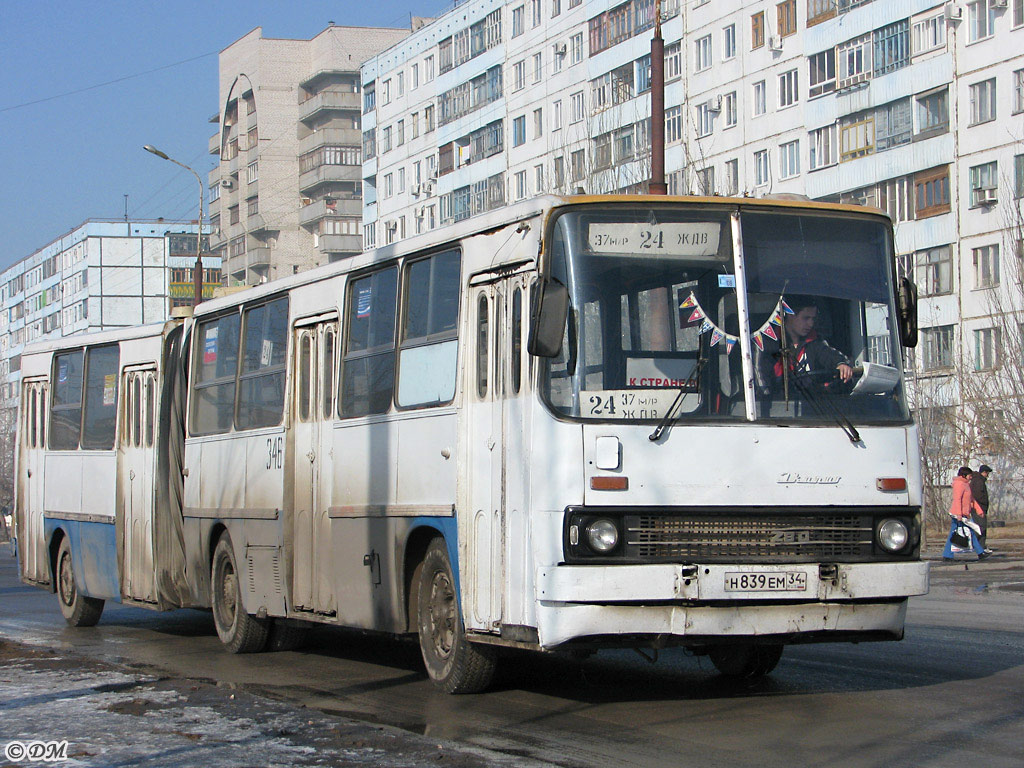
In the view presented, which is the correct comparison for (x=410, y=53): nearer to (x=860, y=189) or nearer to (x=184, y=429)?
(x=860, y=189)

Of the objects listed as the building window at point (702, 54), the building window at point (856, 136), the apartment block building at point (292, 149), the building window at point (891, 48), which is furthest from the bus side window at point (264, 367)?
the apartment block building at point (292, 149)

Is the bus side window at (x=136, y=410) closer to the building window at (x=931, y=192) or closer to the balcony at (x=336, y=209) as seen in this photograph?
the building window at (x=931, y=192)

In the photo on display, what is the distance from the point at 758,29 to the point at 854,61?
18.5 ft

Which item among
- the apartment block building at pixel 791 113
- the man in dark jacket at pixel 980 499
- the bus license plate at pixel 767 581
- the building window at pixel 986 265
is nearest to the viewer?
the bus license plate at pixel 767 581

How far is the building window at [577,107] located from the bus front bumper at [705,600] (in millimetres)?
56034

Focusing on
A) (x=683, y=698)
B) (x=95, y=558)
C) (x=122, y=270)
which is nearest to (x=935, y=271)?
(x=95, y=558)

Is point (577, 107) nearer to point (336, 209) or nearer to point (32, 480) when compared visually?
point (336, 209)

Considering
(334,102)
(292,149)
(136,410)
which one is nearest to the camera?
(136,410)

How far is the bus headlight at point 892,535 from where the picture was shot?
9.29 m

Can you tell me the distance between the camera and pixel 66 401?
18.9 metres

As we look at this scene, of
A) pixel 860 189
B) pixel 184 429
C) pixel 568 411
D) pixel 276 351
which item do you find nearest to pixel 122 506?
pixel 184 429

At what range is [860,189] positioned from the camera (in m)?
51.6

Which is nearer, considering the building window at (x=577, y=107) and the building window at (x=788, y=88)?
the building window at (x=788, y=88)

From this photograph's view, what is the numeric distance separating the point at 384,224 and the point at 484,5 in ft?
50.5
